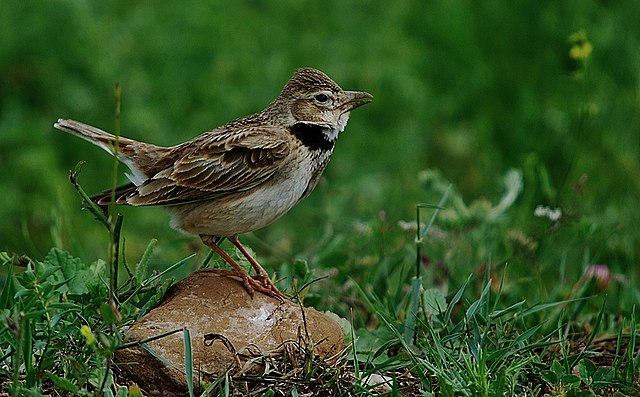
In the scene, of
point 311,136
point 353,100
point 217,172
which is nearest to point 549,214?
point 353,100

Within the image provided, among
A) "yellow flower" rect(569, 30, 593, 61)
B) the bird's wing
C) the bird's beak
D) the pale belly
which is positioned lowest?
the pale belly

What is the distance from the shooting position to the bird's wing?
5859 mm

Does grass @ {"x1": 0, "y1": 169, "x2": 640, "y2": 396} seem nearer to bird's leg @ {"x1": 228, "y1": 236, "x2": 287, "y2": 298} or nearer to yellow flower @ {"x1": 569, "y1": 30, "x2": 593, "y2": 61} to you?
bird's leg @ {"x1": 228, "y1": 236, "x2": 287, "y2": 298}

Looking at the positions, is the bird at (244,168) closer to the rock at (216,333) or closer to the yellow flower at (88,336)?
the rock at (216,333)

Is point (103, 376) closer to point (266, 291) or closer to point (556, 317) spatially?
point (266, 291)

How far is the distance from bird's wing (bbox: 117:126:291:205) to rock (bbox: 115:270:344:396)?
577 mm

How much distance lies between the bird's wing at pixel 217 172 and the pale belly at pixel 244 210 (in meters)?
0.05

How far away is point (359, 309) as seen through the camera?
625 centimetres

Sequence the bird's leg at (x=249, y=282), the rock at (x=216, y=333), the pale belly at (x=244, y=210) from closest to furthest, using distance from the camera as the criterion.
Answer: the rock at (x=216, y=333) < the bird's leg at (x=249, y=282) < the pale belly at (x=244, y=210)

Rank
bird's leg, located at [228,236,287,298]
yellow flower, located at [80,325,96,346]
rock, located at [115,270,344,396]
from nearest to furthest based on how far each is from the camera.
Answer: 1. yellow flower, located at [80,325,96,346]
2. rock, located at [115,270,344,396]
3. bird's leg, located at [228,236,287,298]

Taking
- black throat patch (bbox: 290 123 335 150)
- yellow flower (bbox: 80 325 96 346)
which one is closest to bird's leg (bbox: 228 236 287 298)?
black throat patch (bbox: 290 123 335 150)

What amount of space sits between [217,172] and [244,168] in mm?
143

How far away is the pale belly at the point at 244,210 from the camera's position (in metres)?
5.76

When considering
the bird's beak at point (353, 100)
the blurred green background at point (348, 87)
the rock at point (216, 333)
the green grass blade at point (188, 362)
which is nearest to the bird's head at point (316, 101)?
the bird's beak at point (353, 100)
